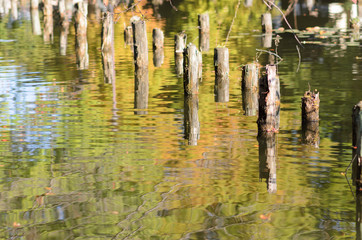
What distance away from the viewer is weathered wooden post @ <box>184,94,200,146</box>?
468 inches

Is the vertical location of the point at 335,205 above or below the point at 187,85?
below

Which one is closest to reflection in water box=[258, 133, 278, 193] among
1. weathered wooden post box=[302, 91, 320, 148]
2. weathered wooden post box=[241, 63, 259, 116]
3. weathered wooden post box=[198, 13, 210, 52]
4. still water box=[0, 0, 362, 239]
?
still water box=[0, 0, 362, 239]

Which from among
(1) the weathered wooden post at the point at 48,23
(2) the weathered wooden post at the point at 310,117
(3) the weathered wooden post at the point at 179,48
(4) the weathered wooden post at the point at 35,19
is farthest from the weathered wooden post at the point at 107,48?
(2) the weathered wooden post at the point at 310,117

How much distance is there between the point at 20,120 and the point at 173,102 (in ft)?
11.1

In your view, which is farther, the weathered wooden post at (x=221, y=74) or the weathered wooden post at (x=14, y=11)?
the weathered wooden post at (x=14, y=11)

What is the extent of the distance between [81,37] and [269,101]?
15.0m

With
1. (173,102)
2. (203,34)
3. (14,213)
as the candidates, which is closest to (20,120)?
(173,102)

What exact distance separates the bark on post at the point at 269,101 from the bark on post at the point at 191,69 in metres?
3.18

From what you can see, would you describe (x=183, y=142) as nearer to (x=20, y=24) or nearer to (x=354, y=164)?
(x=354, y=164)

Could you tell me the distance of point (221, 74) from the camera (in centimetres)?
1659

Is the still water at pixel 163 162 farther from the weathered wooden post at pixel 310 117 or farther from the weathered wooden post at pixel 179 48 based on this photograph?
the weathered wooden post at pixel 179 48

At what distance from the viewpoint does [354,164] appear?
9.84 m

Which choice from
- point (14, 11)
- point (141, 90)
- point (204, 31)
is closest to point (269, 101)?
point (141, 90)

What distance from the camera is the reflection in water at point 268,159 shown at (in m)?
9.43
